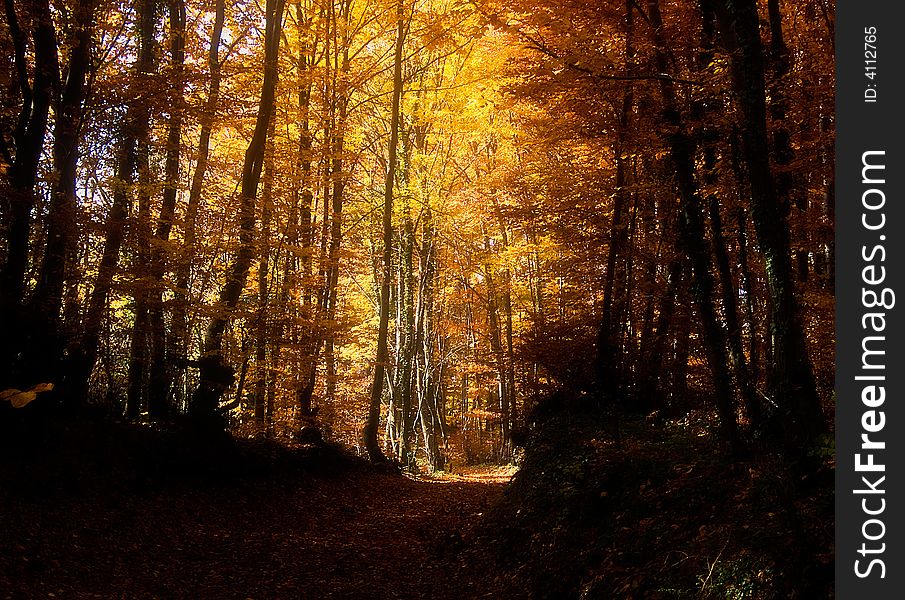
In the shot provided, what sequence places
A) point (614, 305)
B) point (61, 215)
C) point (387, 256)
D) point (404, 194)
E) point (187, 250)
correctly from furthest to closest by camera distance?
1. point (404, 194)
2. point (387, 256)
3. point (614, 305)
4. point (187, 250)
5. point (61, 215)

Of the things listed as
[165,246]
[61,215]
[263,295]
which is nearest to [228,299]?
[263,295]

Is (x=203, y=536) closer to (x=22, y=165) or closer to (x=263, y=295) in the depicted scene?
(x=263, y=295)

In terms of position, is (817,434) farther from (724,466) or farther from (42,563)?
(42,563)

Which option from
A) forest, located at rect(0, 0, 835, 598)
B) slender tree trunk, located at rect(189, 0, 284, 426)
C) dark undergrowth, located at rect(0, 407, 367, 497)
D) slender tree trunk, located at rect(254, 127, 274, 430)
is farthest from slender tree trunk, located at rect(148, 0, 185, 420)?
slender tree trunk, located at rect(254, 127, 274, 430)

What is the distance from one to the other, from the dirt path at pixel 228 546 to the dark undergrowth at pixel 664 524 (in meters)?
0.94

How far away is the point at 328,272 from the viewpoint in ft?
49.7

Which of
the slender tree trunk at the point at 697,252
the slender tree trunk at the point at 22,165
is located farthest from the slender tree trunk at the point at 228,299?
the slender tree trunk at the point at 697,252

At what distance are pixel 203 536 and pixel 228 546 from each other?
488 mm

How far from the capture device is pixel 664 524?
213 inches

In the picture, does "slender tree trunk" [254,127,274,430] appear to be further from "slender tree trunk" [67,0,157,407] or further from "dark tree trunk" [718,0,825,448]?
"dark tree trunk" [718,0,825,448]

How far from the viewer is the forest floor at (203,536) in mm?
6395

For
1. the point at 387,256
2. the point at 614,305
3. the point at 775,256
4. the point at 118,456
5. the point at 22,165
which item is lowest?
the point at 118,456

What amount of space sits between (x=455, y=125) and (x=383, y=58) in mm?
2719

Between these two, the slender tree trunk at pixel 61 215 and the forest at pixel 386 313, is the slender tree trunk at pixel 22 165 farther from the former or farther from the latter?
the slender tree trunk at pixel 61 215
